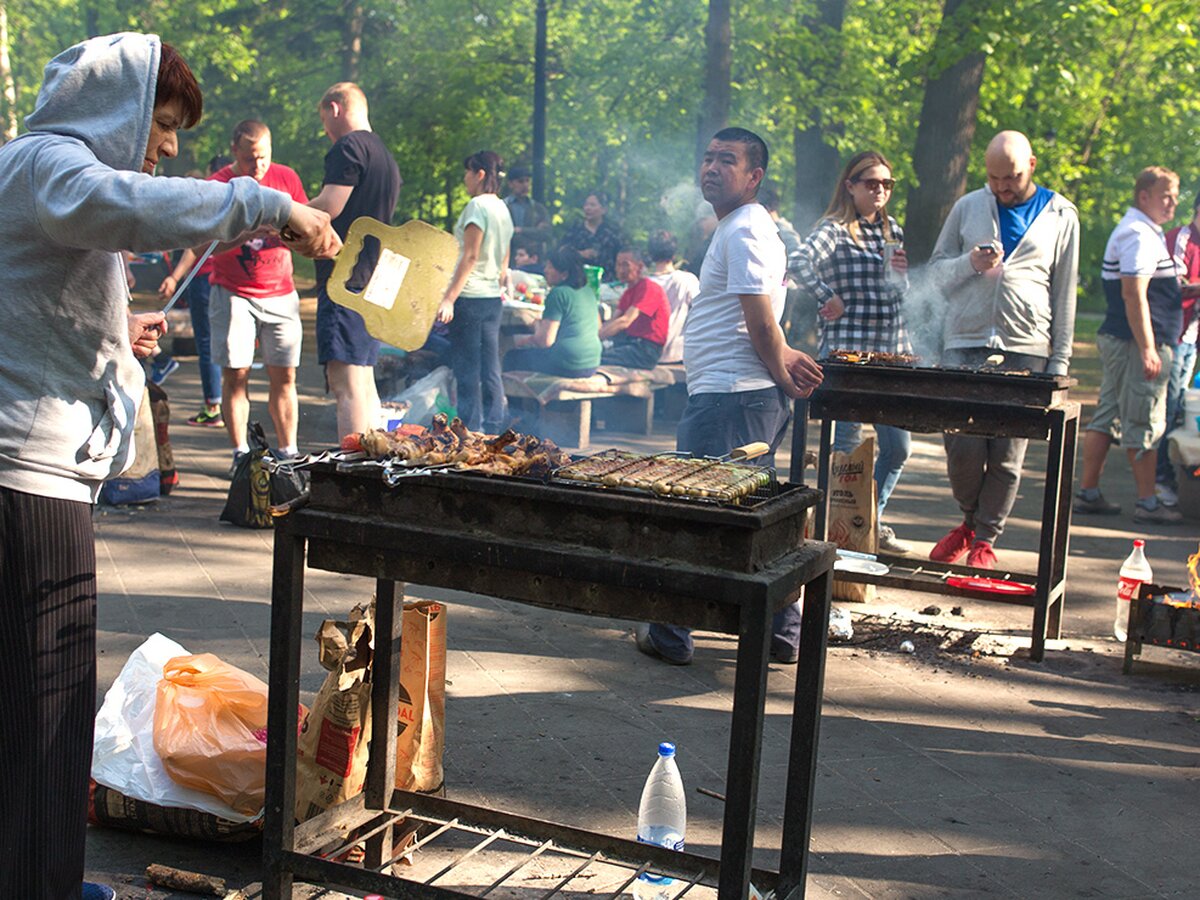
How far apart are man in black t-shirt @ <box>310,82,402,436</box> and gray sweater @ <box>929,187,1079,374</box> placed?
3.15 metres

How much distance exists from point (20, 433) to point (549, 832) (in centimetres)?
163

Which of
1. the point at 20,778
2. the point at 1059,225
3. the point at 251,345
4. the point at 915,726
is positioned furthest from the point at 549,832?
the point at 251,345

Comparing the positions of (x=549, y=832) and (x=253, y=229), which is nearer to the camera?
(x=253, y=229)

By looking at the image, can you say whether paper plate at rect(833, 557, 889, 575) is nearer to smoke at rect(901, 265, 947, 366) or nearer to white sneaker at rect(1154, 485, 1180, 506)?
smoke at rect(901, 265, 947, 366)

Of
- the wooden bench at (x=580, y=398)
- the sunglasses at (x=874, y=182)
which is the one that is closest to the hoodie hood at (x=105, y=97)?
the sunglasses at (x=874, y=182)

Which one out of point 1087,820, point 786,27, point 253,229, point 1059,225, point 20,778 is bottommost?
point 1087,820

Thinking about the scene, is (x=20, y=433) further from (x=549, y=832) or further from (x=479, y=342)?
(x=479, y=342)

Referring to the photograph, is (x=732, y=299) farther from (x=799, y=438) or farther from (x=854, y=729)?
(x=854, y=729)

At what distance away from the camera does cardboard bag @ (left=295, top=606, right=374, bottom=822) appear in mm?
3324

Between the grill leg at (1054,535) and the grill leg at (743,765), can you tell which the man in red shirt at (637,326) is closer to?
the grill leg at (1054,535)

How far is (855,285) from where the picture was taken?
6906mm

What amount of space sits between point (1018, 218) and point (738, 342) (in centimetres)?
215

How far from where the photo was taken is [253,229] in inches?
97.5

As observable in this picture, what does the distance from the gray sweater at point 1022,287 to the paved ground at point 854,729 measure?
4.64 ft
